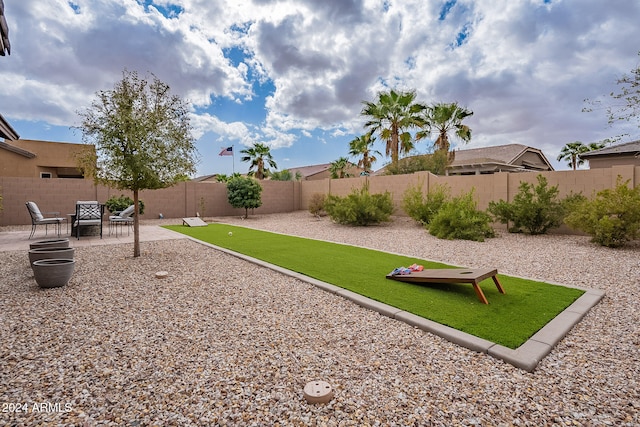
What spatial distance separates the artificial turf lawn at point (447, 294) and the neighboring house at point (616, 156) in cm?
1383

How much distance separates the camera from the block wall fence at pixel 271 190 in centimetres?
924

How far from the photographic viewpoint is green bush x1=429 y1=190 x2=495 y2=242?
8.68 m

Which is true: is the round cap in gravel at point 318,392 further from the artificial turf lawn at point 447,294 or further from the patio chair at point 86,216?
the patio chair at point 86,216

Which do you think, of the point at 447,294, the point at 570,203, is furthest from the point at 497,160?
the point at 447,294

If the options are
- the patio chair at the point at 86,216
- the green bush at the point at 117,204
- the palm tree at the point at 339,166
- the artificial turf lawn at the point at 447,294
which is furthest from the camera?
the palm tree at the point at 339,166

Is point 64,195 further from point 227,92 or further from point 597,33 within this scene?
point 597,33

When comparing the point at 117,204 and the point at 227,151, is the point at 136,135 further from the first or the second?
the point at 227,151

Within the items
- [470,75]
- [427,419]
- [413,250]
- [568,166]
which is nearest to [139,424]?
[427,419]

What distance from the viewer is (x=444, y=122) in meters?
17.7

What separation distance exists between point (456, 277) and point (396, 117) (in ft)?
47.4

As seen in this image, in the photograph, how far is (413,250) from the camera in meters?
7.50

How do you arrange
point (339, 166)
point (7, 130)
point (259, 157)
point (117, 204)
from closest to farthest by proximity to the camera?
point (7, 130) → point (117, 204) → point (259, 157) → point (339, 166)

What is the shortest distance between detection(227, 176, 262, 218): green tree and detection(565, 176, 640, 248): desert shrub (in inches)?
501

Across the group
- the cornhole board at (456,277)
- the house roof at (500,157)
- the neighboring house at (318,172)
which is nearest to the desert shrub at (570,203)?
the cornhole board at (456,277)
